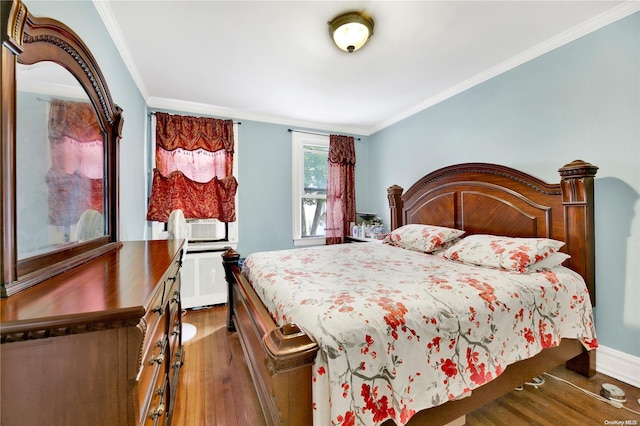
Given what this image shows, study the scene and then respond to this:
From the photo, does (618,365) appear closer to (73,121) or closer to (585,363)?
(585,363)

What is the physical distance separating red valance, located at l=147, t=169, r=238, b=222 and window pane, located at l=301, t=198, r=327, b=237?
1.12 meters

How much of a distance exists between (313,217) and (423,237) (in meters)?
1.94

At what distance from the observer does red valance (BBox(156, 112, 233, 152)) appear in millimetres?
3188

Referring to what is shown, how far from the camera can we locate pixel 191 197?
3.31 m

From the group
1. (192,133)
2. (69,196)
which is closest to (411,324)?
(69,196)

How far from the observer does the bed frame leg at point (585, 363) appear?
1868 mm

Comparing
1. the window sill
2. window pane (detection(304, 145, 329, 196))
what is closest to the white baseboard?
the window sill

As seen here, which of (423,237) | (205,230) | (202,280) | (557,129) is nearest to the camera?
(557,129)

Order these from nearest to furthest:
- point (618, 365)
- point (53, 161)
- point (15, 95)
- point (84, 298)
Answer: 1. point (84, 298)
2. point (15, 95)
3. point (53, 161)
4. point (618, 365)

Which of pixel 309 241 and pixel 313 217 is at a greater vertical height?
pixel 313 217

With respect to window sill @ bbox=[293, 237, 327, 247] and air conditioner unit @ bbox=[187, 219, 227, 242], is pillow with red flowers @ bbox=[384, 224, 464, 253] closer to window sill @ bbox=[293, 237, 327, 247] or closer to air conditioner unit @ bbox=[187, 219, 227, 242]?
window sill @ bbox=[293, 237, 327, 247]

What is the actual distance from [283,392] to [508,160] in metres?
2.73

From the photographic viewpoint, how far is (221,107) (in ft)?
11.3

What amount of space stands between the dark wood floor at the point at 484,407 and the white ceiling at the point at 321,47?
2.56m
